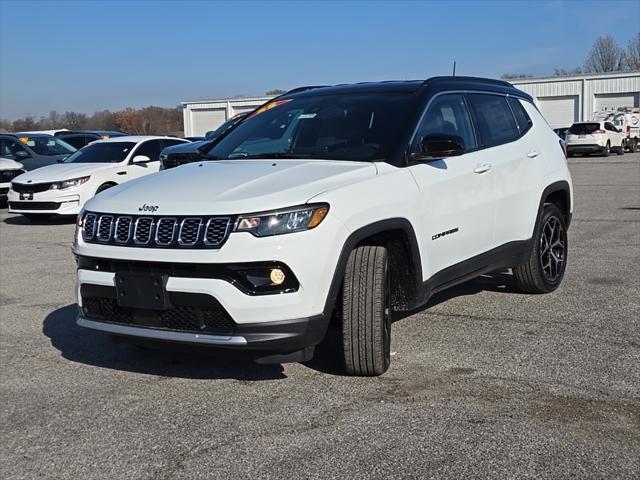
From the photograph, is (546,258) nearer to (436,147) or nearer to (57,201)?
(436,147)

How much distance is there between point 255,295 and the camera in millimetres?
3980

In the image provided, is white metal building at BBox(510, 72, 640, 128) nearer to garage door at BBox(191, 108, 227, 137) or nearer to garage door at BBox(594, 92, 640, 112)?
garage door at BBox(594, 92, 640, 112)

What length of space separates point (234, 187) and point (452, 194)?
1625 millimetres

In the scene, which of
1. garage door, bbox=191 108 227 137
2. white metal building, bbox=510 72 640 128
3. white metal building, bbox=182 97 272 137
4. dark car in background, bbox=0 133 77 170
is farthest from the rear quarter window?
garage door, bbox=191 108 227 137

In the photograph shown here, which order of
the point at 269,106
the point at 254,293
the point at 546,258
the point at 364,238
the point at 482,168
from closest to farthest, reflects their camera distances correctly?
1. the point at 254,293
2. the point at 364,238
3. the point at 482,168
4. the point at 269,106
5. the point at 546,258

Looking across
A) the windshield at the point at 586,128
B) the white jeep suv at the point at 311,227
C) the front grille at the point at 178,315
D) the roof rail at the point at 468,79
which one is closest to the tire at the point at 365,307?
the white jeep suv at the point at 311,227

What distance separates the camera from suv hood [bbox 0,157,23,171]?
1666cm

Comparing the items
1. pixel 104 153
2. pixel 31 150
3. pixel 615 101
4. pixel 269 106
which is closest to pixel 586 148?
pixel 615 101

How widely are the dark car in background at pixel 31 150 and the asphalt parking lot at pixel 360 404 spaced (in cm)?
1246

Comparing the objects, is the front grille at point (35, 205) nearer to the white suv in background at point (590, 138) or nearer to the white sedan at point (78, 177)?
the white sedan at point (78, 177)

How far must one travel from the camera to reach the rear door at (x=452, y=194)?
16.1 ft

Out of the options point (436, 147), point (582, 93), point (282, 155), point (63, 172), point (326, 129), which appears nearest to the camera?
point (436, 147)

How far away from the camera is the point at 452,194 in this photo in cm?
517

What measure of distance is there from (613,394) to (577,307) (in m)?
2.06
